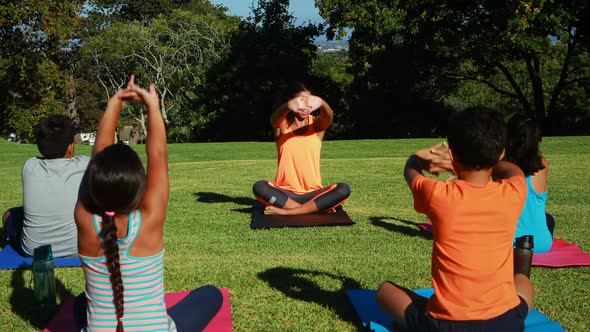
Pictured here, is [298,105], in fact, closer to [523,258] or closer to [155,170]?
[523,258]

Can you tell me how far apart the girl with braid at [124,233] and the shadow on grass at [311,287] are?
4.88 ft

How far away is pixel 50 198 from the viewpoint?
5.16 m

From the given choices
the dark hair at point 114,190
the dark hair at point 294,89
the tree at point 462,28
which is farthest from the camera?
the tree at point 462,28

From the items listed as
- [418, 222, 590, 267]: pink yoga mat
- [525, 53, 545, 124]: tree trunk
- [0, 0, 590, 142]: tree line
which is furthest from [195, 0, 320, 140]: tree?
[418, 222, 590, 267]: pink yoga mat

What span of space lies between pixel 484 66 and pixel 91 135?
73.7ft

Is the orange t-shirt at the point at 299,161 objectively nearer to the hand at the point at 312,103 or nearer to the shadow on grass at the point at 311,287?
the hand at the point at 312,103

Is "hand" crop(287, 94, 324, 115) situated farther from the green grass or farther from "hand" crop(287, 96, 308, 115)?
the green grass

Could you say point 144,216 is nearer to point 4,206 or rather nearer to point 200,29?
point 4,206

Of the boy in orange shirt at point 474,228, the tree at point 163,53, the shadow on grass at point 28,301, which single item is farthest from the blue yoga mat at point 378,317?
the tree at point 163,53

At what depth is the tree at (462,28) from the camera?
20.9m

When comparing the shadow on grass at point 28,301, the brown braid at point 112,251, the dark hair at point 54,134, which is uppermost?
the dark hair at point 54,134

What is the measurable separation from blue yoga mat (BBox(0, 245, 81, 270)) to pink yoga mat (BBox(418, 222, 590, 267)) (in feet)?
12.6

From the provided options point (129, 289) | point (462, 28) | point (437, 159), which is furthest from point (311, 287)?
point (462, 28)

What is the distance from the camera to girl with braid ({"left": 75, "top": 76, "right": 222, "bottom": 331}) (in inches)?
105
